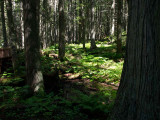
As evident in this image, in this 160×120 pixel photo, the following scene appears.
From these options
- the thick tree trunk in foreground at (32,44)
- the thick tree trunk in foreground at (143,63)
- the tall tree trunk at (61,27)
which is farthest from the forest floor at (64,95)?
the thick tree trunk in foreground at (143,63)

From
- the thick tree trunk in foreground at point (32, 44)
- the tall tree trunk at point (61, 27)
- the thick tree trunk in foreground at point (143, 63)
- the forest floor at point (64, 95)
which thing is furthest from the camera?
the tall tree trunk at point (61, 27)

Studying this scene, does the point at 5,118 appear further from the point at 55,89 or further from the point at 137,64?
the point at 55,89

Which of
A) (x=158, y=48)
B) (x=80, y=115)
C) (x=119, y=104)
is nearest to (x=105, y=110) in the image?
(x=80, y=115)

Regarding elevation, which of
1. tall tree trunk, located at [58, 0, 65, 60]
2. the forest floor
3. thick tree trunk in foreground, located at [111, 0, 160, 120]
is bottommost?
the forest floor

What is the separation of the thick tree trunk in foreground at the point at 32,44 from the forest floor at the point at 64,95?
0.51 m

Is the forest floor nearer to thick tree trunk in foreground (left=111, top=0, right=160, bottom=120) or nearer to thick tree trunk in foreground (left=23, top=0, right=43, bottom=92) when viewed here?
thick tree trunk in foreground (left=23, top=0, right=43, bottom=92)

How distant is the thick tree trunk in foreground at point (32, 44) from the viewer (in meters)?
5.02

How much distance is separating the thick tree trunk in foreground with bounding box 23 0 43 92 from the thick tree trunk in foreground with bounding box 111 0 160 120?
3.89 metres

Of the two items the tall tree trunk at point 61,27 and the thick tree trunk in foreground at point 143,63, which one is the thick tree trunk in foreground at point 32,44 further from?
the tall tree trunk at point 61,27

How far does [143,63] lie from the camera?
219cm

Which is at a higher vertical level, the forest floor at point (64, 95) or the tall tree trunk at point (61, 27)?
the tall tree trunk at point (61, 27)

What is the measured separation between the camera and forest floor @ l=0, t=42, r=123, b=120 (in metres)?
3.39

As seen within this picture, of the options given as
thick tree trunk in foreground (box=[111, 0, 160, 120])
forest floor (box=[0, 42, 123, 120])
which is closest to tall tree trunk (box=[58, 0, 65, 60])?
forest floor (box=[0, 42, 123, 120])

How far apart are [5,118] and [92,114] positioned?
2148mm
